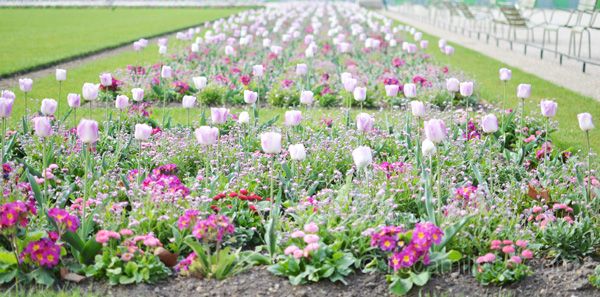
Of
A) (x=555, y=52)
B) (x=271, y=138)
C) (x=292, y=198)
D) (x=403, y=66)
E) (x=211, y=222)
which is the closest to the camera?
(x=211, y=222)

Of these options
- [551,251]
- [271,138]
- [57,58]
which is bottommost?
[57,58]

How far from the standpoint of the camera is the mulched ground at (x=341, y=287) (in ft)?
13.6

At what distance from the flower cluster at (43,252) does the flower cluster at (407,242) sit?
5.66ft

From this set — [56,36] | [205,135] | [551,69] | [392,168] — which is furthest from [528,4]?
[205,135]

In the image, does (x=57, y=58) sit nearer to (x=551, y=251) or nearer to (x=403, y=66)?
(x=403, y=66)

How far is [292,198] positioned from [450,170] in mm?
1320

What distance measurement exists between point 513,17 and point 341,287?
656 inches

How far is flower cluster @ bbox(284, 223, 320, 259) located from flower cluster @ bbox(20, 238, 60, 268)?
1.25 meters

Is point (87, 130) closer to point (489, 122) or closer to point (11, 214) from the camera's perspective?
point (11, 214)

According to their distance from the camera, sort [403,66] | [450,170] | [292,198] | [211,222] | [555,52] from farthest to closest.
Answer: [555,52], [403,66], [450,170], [292,198], [211,222]

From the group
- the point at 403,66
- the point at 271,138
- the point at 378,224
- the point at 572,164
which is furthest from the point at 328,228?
the point at 403,66

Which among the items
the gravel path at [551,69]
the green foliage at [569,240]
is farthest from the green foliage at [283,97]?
the green foliage at [569,240]

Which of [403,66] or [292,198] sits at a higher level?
[292,198]

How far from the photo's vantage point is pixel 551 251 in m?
4.61
